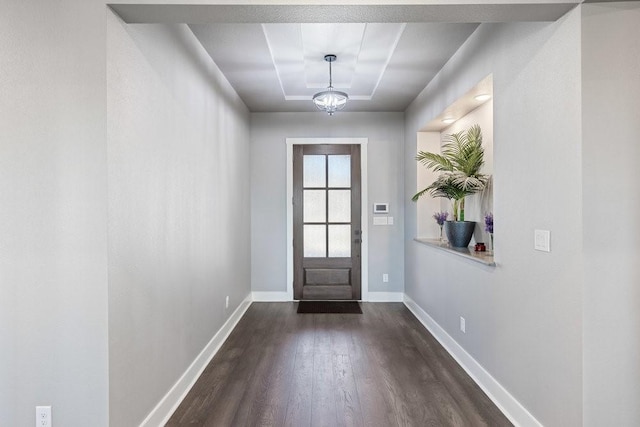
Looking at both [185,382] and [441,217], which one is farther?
[441,217]

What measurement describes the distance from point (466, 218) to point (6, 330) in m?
3.51

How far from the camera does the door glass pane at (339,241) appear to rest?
5.13 meters

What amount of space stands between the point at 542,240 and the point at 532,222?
141 millimetres

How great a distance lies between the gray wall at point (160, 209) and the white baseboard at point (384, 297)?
214cm

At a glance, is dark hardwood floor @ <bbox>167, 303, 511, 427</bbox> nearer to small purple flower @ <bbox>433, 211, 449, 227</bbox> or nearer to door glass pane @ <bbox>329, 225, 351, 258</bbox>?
small purple flower @ <bbox>433, 211, 449, 227</bbox>

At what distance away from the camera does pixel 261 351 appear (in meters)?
3.37

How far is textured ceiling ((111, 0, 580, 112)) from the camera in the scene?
5.91 ft

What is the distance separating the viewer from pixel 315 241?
515 centimetres

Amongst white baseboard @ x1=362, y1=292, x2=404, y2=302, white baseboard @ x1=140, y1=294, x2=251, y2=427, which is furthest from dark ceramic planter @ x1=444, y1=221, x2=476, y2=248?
white baseboard @ x1=140, y1=294, x2=251, y2=427

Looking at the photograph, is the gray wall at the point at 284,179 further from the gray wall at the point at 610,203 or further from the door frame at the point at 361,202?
the gray wall at the point at 610,203

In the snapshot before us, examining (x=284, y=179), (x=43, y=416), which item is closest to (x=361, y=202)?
(x=284, y=179)

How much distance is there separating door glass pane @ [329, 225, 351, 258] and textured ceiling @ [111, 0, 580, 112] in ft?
5.13

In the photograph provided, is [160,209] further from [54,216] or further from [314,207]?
[314,207]

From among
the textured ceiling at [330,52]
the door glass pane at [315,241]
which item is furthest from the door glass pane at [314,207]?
the textured ceiling at [330,52]
